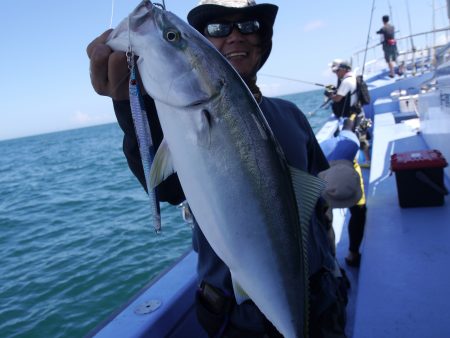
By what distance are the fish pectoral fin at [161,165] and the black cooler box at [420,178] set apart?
106 inches

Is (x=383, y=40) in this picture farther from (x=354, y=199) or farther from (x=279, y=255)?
(x=279, y=255)

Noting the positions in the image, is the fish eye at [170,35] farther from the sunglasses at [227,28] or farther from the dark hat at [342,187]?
the dark hat at [342,187]

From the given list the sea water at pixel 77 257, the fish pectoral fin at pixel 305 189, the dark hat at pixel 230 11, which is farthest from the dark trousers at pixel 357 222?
the fish pectoral fin at pixel 305 189

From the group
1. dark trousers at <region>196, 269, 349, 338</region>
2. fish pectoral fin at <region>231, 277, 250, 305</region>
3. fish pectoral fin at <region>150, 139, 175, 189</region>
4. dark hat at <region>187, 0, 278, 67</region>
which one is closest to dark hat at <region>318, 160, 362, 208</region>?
dark trousers at <region>196, 269, 349, 338</region>

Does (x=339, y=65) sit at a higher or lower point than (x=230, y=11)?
lower

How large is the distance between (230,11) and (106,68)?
852mm

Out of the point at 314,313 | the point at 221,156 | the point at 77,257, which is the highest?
the point at 221,156

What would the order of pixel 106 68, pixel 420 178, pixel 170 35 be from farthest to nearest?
pixel 420 178, pixel 106 68, pixel 170 35

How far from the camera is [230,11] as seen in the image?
1849 mm

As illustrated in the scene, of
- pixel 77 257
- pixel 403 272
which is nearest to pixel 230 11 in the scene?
pixel 403 272

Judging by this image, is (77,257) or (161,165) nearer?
(161,165)

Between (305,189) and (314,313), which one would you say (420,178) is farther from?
(305,189)

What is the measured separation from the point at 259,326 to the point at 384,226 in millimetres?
2054

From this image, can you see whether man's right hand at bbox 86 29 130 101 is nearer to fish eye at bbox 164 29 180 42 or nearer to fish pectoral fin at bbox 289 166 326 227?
fish eye at bbox 164 29 180 42
